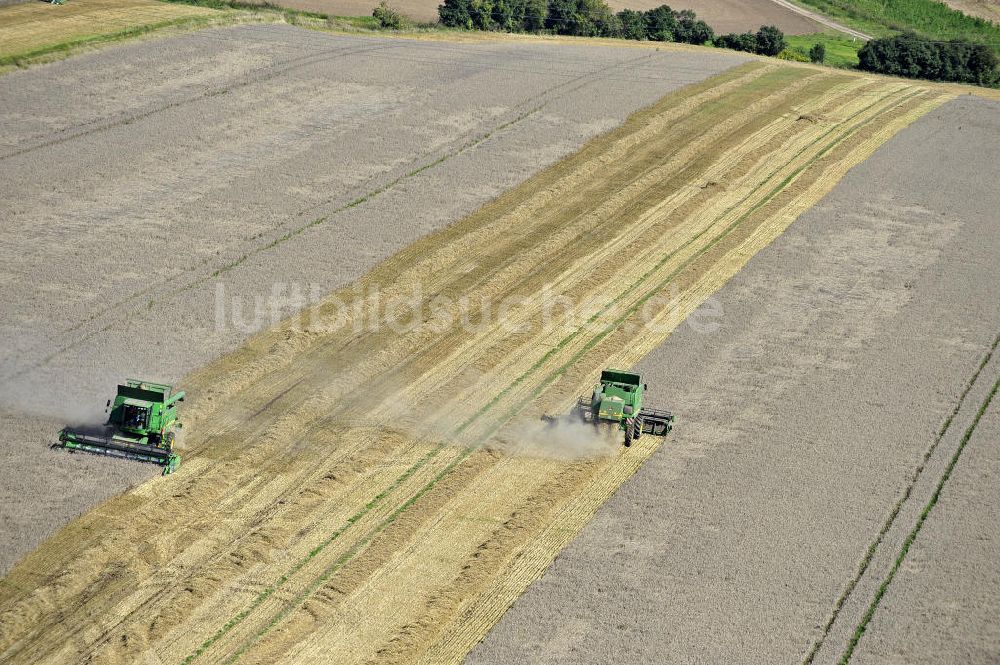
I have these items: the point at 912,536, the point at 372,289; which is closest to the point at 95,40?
the point at 372,289

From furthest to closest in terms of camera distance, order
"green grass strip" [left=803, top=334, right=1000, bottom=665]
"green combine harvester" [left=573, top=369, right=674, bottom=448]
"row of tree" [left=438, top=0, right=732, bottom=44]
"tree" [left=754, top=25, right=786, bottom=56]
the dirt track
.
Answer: "row of tree" [left=438, top=0, right=732, bottom=44], "tree" [left=754, top=25, right=786, bottom=56], the dirt track, "green combine harvester" [left=573, top=369, right=674, bottom=448], "green grass strip" [left=803, top=334, right=1000, bottom=665]

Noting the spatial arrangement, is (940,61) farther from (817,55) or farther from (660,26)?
(660,26)

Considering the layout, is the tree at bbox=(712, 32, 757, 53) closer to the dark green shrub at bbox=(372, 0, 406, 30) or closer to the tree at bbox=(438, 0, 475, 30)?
the tree at bbox=(438, 0, 475, 30)

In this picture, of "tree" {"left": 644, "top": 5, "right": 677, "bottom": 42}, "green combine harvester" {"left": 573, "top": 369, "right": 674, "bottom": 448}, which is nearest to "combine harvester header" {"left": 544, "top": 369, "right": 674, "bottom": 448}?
"green combine harvester" {"left": 573, "top": 369, "right": 674, "bottom": 448}

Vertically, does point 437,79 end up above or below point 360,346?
above

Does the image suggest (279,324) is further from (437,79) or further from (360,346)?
(437,79)

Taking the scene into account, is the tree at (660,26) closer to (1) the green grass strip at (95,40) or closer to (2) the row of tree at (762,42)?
(2) the row of tree at (762,42)

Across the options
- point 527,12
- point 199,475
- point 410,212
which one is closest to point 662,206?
point 410,212
